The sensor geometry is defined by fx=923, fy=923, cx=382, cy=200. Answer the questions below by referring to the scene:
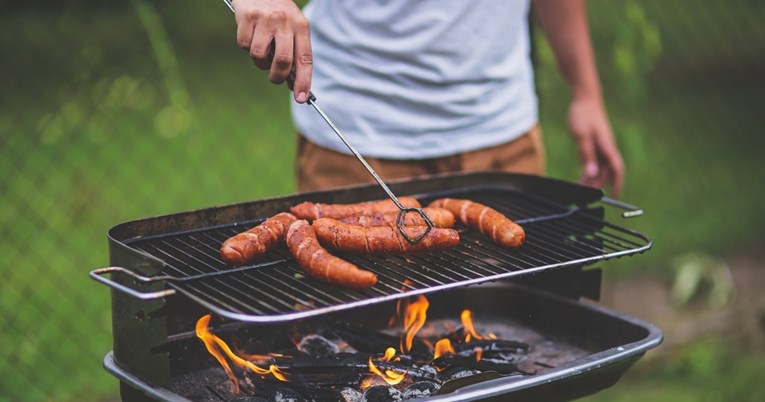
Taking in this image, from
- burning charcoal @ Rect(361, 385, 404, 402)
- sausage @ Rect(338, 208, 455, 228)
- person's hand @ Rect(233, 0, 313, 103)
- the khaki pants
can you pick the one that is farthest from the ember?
person's hand @ Rect(233, 0, 313, 103)

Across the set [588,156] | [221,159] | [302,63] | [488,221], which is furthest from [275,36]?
[221,159]

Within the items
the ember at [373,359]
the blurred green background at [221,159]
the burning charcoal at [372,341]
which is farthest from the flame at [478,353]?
the blurred green background at [221,159]

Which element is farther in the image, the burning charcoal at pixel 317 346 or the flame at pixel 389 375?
the burning charcoal at pixel 317 346

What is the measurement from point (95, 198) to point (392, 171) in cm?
422

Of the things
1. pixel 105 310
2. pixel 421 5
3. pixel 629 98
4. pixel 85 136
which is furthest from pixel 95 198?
pixel 421 5

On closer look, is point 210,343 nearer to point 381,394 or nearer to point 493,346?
point 381,394

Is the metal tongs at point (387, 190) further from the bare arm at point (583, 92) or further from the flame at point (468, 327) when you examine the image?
the bare arm at point (583, 92)

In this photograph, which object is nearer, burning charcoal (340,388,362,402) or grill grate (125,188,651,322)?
A: grill grate (125,188,651,322)

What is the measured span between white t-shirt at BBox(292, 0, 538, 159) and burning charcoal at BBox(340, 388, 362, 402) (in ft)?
3.39

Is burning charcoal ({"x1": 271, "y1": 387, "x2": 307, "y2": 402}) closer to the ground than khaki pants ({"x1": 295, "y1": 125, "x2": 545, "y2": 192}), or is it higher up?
closer to the ground

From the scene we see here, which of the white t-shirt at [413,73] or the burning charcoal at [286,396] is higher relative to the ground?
the white t-shirt at [413,73]

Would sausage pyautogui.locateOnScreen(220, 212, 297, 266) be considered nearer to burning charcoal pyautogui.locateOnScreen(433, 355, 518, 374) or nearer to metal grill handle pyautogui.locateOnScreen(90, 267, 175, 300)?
Result: metal grill handle pyautogui.locateOnScreen(90, 267, 175, 300)

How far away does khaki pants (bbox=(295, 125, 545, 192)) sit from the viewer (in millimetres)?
3209

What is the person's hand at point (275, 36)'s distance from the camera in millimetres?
2146
